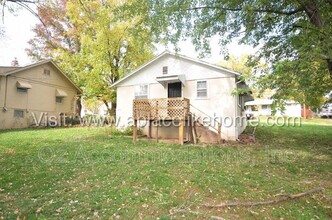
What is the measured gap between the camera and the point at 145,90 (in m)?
13.5

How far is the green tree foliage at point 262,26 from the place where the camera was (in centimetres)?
631

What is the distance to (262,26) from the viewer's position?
8.59 m

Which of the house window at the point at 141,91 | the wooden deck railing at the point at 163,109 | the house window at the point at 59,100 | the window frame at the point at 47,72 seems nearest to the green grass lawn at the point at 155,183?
the wooden deck railing at the point at 163,109

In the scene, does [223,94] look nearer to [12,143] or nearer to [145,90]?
[145,90]

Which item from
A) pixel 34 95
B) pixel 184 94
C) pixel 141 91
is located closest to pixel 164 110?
pixel 184 94

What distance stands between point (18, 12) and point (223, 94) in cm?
942

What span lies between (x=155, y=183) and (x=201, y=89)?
7838 millimetres

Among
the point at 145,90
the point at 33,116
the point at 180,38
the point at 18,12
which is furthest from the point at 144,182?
the point at 33,116

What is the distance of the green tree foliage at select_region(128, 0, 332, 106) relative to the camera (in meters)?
6.31

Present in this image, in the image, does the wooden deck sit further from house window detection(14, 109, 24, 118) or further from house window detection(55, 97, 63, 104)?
house window detection(55, 97, 63, 104)

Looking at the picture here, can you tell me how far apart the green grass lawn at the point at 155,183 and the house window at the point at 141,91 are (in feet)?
18.9

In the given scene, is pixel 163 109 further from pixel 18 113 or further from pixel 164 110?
pixel 18 113

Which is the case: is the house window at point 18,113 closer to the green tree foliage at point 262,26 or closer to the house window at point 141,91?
the house window at point 141,91

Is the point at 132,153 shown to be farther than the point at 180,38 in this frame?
No
